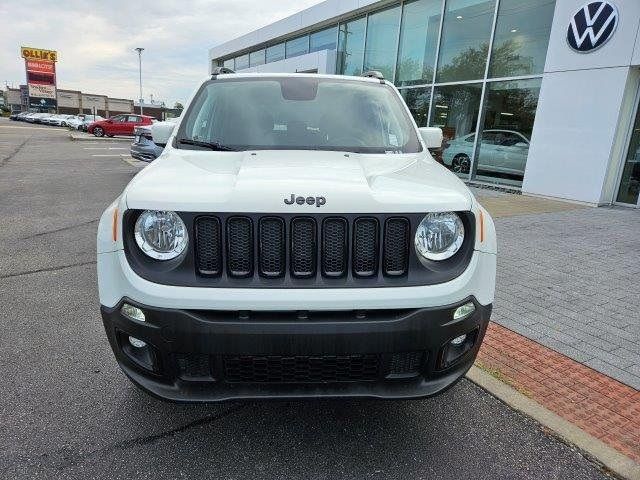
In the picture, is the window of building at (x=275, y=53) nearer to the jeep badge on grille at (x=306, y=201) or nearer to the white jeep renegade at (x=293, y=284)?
the white jeep renegade at (x=293, y=284)

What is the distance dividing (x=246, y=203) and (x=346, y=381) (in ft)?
3.07

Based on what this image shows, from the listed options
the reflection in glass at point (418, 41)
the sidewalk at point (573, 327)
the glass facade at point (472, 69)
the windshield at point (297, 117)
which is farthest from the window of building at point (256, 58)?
the windshield at point (297, 117)

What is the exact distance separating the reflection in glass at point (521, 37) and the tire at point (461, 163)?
2277 millimetres

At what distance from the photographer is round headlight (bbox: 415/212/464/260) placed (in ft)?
7.38

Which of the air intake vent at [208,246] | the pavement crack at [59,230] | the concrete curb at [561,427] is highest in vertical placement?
the air intake vent at [208,246]

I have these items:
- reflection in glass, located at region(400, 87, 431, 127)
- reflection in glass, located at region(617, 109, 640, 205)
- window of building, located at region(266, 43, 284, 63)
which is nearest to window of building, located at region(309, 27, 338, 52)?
window of building, located at region(266, 43, 284, 63)

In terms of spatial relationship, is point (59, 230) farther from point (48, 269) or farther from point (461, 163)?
point (461, 163)

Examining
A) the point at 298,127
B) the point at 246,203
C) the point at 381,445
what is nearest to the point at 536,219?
the point at 298,127

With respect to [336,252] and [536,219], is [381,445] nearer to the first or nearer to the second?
[336,252]

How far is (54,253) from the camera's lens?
5.89m

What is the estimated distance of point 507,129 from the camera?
1232 centimetres

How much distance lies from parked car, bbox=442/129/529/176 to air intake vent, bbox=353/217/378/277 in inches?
428

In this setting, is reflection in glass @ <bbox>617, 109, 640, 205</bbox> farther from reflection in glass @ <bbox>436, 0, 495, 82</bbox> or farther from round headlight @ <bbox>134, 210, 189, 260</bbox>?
round headlight @ <bbox>134, 210, 189, 260</bbox>

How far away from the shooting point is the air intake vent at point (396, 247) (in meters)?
2.19
